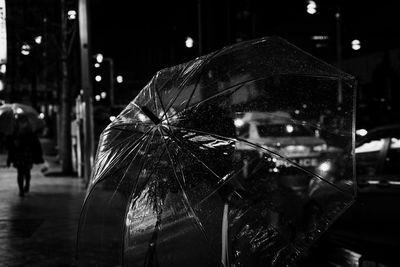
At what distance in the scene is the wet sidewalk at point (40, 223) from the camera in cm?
772

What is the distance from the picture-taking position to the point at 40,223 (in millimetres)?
10320

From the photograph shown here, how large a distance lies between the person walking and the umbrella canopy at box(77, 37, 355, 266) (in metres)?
9.58

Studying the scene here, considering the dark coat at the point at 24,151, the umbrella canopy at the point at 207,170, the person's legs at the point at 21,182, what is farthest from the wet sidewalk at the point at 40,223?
the umbrella canopy at the point at 207,170

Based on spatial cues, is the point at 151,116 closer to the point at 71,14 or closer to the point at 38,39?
the point at 71,14

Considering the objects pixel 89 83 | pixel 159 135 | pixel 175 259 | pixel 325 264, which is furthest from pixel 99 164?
pixel 89 83

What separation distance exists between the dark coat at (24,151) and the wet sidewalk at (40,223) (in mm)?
791

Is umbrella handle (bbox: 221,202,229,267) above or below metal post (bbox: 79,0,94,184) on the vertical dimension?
below

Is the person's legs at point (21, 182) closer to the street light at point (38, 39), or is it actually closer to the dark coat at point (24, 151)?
the dark coat at point (24, 151)

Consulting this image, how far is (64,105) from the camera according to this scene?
20734 mm

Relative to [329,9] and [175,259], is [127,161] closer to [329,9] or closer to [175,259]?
[175,259]

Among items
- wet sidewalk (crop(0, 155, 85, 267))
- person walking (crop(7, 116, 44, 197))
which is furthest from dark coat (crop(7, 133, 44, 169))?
wet sidewalk (crop(0, 155, 85, 267))

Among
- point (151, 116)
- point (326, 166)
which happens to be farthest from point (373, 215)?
point (151, 116)

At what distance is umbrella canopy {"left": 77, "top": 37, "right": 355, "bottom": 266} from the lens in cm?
455

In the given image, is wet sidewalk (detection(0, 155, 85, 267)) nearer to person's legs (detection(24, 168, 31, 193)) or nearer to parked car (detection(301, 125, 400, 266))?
person's legs (detection(24, 168, 31, 193))
